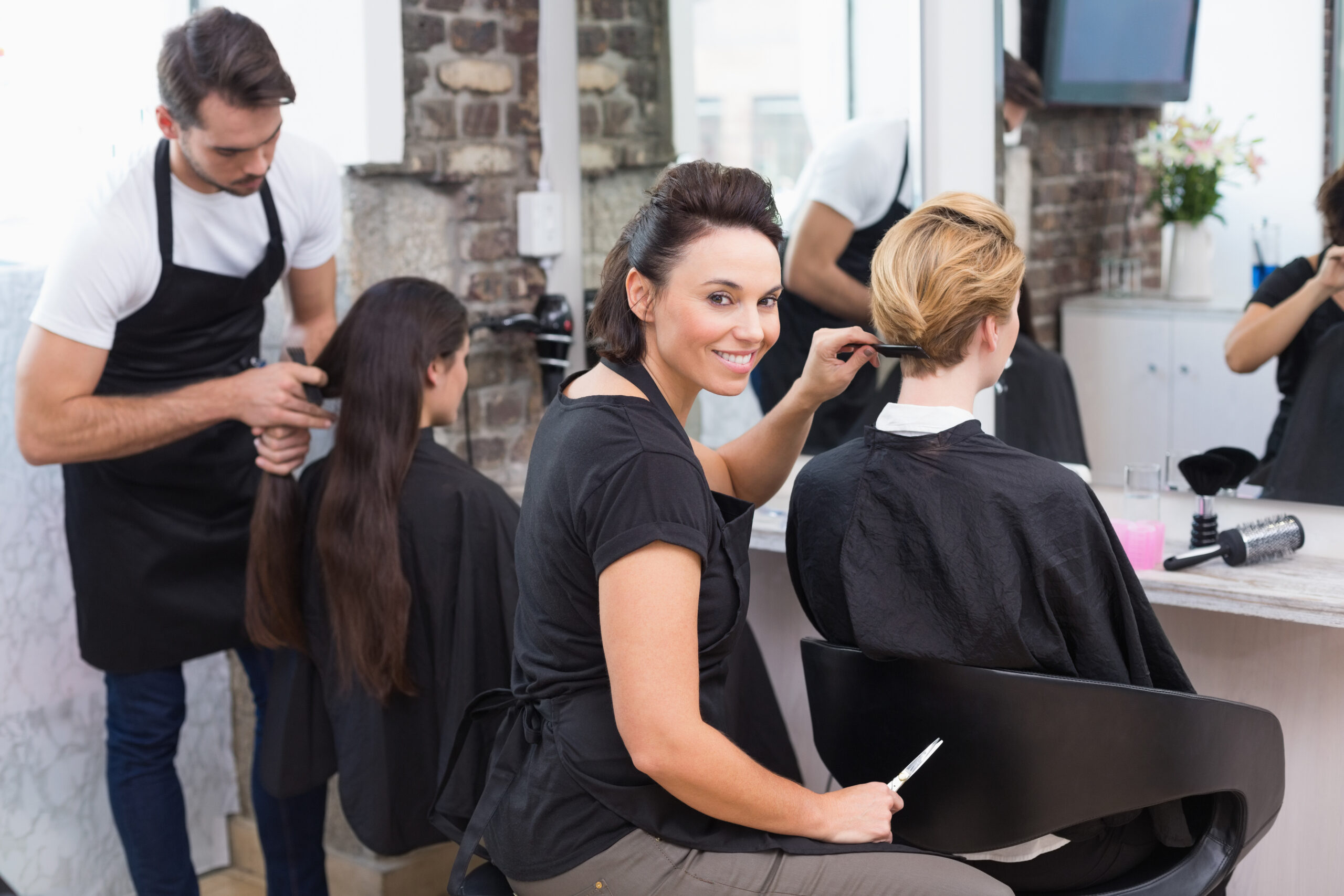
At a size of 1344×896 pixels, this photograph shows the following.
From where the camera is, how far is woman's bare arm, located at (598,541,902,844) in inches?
53.6

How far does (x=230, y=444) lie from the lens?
2465 mm

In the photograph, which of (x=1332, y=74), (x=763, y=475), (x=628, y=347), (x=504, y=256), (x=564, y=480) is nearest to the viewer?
(x=564, y=480)

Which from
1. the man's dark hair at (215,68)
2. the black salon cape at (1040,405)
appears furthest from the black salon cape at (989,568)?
the man's dark hair at (215,68)

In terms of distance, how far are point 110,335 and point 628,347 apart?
1.08 metres

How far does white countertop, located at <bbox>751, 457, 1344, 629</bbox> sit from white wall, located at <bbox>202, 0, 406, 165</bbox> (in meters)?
1.10

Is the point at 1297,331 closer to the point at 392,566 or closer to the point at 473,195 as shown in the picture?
the point at 392,566

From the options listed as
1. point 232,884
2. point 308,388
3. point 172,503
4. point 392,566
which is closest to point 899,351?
point 392,566

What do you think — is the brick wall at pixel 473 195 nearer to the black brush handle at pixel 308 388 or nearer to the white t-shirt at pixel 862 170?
the black brush handle at pixel 308 388

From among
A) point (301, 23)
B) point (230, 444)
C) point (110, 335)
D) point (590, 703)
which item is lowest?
point (590, 703)

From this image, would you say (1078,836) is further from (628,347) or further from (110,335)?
(110,335)

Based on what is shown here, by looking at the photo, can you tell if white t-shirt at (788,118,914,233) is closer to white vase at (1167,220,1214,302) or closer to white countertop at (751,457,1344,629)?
white vase at (1167,220,1214,302)

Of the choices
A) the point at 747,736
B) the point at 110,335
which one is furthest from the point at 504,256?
the point at 747,736

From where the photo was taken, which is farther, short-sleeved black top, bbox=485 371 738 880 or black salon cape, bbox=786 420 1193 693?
black salon cape, bbox=786 420 1193 693

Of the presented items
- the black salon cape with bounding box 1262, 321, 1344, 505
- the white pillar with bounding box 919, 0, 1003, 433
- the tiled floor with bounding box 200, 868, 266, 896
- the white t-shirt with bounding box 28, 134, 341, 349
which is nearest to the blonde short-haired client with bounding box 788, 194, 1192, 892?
the black salon cape with bounding box 1262, 321, 1344, 505
